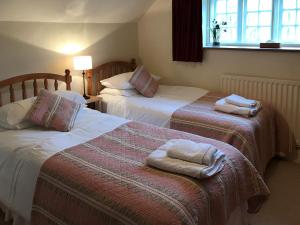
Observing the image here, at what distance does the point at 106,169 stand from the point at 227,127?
4.18 ft

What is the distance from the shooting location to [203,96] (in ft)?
11.6

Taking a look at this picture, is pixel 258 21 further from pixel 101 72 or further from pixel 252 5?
pixel 101 72

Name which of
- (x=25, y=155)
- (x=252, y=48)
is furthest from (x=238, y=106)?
(x=25, y=155)

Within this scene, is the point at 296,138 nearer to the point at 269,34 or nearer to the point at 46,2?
the point at 269,34

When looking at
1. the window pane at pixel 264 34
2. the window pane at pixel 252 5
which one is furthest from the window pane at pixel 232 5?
the window pane at pixel 264 34

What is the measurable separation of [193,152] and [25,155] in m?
1.12

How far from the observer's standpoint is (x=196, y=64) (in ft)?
12.9

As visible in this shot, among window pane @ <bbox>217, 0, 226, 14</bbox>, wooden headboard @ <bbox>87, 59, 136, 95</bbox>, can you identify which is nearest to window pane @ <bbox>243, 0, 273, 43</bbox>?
window pane @ <bbox>217, 0, 226, 14</bbox>

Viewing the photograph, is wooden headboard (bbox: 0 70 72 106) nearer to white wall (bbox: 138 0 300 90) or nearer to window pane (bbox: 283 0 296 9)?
white wall (bbox: 138 0 300 90)

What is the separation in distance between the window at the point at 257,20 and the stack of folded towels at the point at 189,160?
2.14 metres

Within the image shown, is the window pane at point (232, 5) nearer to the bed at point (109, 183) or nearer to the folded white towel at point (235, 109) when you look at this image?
the folded white towel at point (235, 109)

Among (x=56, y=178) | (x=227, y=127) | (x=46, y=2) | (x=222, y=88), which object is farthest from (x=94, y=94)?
(x=56, y=178)

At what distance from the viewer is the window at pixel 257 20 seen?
3355mm

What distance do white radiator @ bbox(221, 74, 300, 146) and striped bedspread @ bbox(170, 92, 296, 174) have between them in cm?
9
